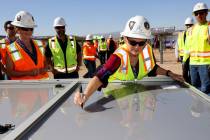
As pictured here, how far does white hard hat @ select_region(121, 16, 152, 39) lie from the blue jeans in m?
3.06

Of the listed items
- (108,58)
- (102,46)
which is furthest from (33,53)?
(102,46)

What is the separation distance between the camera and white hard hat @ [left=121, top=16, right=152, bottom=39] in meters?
2.83

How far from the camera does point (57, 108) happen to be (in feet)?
6.91

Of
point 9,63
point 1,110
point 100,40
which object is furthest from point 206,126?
point 100,40

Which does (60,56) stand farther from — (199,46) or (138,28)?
(138,28)

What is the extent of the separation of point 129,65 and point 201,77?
10.3 feet

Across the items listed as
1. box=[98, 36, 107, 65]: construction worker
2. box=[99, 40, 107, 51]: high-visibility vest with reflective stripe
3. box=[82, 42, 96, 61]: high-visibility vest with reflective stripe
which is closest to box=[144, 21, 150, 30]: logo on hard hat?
box=[82, 42, 96, 61]: high-visibility vest with reflective stripe

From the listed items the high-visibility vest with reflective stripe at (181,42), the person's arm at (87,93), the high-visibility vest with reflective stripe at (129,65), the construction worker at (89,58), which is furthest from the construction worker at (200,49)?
the construction worker at (89,58)

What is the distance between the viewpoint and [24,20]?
4125 mm

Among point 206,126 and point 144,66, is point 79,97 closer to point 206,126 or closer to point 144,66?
point 206,126

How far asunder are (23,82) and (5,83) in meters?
0.18

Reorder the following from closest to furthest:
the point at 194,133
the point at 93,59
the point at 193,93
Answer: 1. the point at 194,133
2. the point at 193,93
3. the point at 93,59

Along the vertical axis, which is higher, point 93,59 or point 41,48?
point 41,48

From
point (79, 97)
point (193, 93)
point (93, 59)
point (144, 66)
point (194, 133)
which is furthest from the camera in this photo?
point (93, 59)
